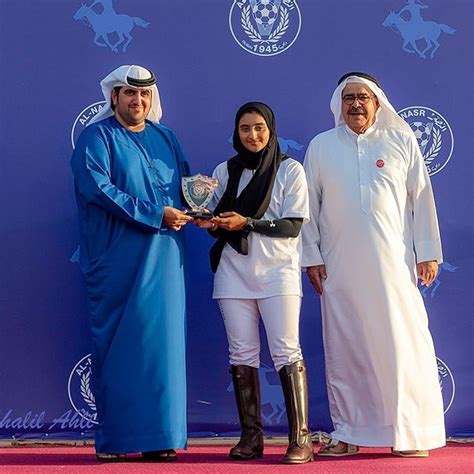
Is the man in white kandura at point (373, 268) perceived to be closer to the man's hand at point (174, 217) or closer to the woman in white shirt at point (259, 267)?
the woman in white shirt at point (259, 267)

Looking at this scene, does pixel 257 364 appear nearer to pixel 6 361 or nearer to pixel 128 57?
pixel 6 361

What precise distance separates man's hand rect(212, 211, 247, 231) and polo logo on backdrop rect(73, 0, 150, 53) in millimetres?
1186

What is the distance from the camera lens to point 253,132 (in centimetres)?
495

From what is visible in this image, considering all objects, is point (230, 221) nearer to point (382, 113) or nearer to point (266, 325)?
point (266, 325)

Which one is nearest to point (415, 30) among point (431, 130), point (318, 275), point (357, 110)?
point (431, 130)

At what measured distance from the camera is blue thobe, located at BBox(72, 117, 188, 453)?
4.79 meters

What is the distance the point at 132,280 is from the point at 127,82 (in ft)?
2.87

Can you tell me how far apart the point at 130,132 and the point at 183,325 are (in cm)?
89

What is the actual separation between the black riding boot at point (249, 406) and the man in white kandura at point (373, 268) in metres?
0.32

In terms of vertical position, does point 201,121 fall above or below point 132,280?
above

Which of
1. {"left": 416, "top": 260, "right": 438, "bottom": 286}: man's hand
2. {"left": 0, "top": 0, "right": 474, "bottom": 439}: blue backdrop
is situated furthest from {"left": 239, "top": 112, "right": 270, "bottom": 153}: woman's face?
{"left": 416, "top": 260, "right": 438, "bottom": 286}: man's hand

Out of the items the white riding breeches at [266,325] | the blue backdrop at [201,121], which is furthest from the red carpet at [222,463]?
the white riding breeches at [266,325]

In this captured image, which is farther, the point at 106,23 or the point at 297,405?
the point at 106,23

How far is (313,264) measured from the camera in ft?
16.9
